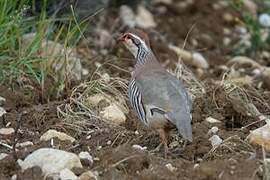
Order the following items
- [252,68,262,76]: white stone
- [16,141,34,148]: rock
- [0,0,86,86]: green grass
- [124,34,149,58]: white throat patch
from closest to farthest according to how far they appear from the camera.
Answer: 1. [16,141,34,148]: rock
2. [124,34,149,58]: white throat patch
3. [0,0,86,86]: green grass
4. [252,68,262,76]: white stone

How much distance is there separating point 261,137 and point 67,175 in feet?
3.50

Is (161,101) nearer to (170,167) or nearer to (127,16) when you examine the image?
(170,167)

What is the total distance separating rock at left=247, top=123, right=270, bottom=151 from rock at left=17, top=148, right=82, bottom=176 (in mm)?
930

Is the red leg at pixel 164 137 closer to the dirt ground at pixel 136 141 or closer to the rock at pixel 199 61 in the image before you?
the dirt ground at pixel 136 141

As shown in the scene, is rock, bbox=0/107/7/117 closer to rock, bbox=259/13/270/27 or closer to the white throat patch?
the white throat patch

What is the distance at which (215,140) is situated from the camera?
4.28 meters

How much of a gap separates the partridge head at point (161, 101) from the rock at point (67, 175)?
582mm

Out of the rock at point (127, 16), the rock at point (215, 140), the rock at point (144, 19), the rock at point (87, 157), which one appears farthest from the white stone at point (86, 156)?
the rock at point (144, 19)

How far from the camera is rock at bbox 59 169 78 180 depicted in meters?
3.62

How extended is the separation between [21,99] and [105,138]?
0.82 meters

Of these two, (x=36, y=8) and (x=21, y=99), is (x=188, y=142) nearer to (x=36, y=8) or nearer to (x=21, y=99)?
(x=21, y=99)

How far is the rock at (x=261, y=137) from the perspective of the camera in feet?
13.7

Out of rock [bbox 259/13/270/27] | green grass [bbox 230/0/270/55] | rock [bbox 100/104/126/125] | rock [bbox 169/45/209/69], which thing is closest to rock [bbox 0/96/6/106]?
rock [bbox 100/104/126/125]

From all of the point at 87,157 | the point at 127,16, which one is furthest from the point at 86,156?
the point at 127,16
